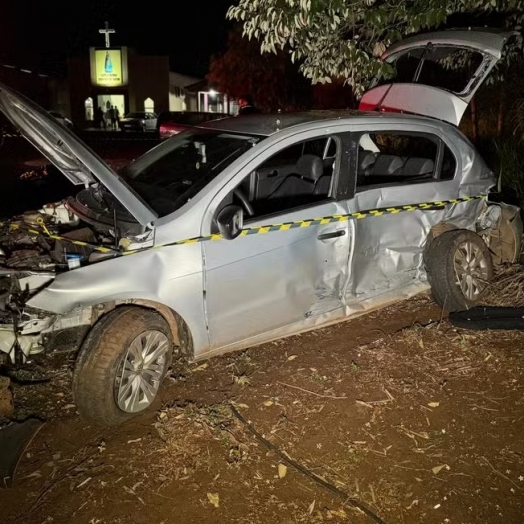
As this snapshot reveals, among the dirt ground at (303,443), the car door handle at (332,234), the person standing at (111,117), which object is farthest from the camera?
the person standing at (111,117)

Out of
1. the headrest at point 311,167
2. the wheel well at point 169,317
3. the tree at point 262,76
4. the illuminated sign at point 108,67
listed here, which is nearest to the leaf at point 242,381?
the wheel well at point 169,317

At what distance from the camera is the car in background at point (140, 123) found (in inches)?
1261

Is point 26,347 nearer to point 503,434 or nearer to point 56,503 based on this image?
point 56,503

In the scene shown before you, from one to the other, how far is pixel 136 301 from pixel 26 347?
0.72 meters

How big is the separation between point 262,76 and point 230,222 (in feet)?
59.7

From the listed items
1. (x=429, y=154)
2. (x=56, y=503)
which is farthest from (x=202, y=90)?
(x=56, y=503)

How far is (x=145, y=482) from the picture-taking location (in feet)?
10.7

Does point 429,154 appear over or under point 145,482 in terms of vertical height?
over

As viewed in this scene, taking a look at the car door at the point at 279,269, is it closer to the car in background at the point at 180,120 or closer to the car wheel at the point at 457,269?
the car wheel at the point at 457,269

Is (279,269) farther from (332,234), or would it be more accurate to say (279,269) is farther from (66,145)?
(66,145)

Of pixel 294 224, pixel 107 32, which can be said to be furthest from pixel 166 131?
pixel 107 32

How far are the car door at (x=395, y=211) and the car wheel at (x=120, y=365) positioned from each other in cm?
163

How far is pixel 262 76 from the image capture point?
821 inches

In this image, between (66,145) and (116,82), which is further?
(116,82)
